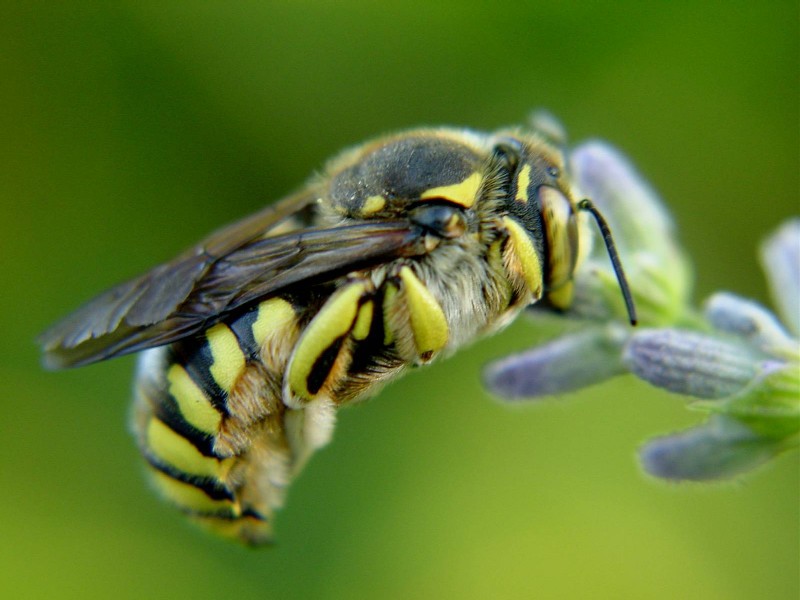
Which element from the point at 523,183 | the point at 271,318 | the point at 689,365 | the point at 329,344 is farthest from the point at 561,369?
the point at 271,318

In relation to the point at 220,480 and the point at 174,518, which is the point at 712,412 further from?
the point at 174,518

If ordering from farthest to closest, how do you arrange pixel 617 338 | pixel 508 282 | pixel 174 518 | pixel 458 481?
pixel 458 481
pixel 174 518
pixel 617 338
pixel 508 282

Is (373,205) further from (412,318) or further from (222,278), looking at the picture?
(222,278)

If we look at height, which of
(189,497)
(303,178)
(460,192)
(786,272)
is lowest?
(189,497)

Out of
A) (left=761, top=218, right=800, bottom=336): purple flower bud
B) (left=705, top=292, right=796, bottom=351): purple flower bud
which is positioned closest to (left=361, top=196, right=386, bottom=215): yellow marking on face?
(left=705, top=292, right=796, bottom=351): purple flower bud

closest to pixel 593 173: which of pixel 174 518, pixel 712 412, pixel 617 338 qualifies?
pixel 617 338

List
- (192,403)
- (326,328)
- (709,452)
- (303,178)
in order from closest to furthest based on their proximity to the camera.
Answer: (326,328) < (192,403) < (709,452) < (303,178)

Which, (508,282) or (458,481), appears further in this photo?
(458,481)
